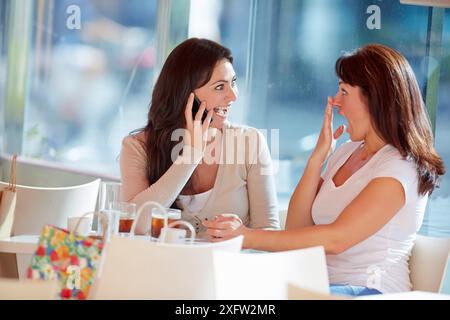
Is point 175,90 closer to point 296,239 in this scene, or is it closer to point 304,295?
point 296,239

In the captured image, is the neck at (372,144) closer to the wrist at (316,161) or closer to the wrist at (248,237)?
the wrist at (316,161)

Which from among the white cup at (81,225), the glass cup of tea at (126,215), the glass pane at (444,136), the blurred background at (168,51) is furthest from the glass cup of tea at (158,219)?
the glass pane at (444,136)

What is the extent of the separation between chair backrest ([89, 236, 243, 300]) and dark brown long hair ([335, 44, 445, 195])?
1.16 meters

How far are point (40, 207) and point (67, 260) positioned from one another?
5.81ft

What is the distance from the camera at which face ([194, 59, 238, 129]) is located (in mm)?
3615

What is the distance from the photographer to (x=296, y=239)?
2.97 m

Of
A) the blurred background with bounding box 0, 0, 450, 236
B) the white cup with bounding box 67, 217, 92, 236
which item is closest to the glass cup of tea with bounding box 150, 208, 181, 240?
the white cup with bounding box 67, 217, 92, 236

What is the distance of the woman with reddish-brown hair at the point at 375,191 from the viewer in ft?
9.39

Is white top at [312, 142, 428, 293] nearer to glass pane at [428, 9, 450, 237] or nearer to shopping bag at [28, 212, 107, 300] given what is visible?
shopping bag at [28, 212, 107, 300]

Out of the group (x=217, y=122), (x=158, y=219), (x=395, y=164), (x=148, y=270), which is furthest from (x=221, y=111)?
(x=148, y=270)

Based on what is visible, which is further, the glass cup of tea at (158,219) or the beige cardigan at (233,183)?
the beige cardigan at (233,183)

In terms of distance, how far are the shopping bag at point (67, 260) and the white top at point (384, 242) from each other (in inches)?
43.1

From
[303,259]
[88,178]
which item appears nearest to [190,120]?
[303,259]
